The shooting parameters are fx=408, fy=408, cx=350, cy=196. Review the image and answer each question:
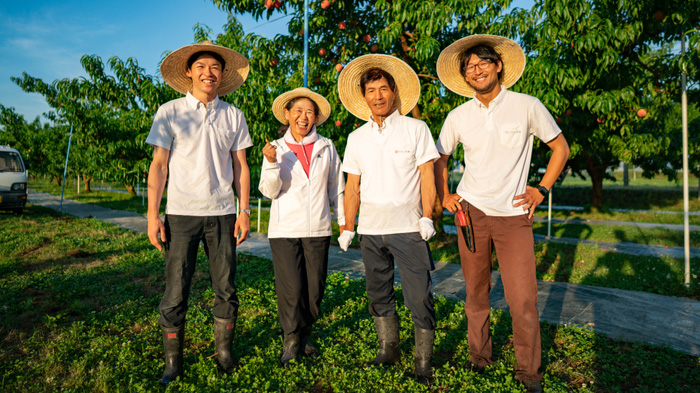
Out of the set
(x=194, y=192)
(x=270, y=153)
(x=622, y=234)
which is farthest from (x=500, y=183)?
(x=622, y=234)

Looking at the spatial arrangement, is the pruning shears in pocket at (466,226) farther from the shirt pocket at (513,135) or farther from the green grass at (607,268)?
the green grass at (607,268)

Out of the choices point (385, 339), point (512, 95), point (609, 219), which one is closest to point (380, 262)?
point (385, 339)

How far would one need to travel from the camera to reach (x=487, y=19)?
5.59 m

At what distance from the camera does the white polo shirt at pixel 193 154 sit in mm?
2689

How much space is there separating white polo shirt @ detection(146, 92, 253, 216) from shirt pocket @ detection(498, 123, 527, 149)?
75.3 inches

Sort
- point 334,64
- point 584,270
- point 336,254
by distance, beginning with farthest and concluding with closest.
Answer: point 336,254 < point 334,64 < point 584,270

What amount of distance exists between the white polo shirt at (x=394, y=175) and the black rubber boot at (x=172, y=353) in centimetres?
143

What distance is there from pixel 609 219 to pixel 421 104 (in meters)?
11.2

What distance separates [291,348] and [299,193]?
1.17m

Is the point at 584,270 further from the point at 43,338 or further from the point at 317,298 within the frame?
the point at 43,338

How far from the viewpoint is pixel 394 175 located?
9.15 feet

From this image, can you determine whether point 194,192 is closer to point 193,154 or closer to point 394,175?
point 193,154

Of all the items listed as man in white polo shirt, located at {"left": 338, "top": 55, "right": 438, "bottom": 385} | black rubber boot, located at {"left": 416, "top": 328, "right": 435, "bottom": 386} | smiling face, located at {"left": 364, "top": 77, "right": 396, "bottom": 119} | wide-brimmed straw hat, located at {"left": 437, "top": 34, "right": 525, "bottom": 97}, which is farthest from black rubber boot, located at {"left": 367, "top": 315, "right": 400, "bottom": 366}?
wide-brimmed straw hat, located at {"left": 437, "top": 34, "right": 525, "bottom": 97}

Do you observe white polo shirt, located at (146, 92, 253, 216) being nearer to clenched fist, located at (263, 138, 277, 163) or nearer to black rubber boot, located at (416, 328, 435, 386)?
clenched fist, located at (263, 138, 277, 163)
